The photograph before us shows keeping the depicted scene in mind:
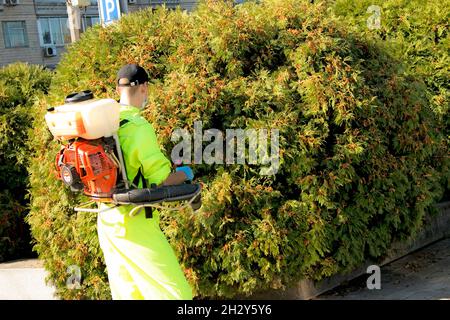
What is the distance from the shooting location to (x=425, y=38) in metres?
7.98

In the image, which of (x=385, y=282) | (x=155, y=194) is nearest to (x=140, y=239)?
(x=155, y=194)

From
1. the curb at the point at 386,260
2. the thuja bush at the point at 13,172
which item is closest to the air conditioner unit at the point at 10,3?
the thuja bush at the point at 13,172

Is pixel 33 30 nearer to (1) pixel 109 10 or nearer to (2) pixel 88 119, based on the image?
(1) pixel 109 10

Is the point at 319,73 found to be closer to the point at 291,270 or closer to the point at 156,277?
the point at 291,270

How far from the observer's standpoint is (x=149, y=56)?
5.80 metres

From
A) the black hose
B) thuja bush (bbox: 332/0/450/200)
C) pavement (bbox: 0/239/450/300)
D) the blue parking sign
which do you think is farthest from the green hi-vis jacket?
thuja bush (bbox: 332/0/450/200)

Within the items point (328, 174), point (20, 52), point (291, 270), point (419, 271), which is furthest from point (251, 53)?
point (20, 52)

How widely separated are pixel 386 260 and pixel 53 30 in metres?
29.4

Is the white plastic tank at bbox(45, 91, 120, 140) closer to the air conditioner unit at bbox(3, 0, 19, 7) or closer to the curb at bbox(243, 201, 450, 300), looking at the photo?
the curb at bbox(243, 201, 450, 300)

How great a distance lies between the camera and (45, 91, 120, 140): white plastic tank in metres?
3.75

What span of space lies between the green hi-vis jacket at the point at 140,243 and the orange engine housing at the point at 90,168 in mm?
126

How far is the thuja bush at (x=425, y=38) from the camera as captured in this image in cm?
788

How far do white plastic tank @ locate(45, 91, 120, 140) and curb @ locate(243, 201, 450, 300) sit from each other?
2482mm

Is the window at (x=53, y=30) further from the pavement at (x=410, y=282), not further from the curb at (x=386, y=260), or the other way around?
the pavement at (x=410, y=282)
